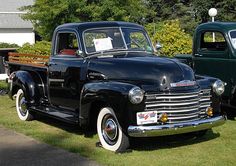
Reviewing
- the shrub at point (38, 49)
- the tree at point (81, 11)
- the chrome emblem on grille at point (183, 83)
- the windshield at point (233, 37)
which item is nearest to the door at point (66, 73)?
the chrome emblem on grille at point (183, 83)

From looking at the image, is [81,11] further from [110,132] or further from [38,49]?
[110,132]

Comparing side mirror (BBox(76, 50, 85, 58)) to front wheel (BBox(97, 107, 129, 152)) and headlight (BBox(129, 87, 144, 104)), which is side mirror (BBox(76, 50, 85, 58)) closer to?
front wheel (BBox(97, 107, 129, 152))

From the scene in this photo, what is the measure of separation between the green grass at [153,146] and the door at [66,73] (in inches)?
22.2

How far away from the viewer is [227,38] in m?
9.55

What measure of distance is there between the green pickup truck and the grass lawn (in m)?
0.73

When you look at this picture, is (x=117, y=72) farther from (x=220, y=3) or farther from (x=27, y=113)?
(x=220, y=3)

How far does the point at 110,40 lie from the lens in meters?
8.21

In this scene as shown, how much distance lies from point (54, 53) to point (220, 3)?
40.3m

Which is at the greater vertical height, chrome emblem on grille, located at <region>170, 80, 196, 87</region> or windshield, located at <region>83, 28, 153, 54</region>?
windshield, located at <region>83, 28, 153, 54</region>

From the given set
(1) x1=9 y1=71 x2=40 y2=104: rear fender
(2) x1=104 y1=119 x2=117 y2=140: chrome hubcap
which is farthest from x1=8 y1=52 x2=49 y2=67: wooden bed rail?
(2) x1=104 y1=119 x2=117 y2=140: chrome hubcap

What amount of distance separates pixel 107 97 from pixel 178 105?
1.02 metres

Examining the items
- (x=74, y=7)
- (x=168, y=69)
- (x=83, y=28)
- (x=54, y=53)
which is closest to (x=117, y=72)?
(x=168, y=69)

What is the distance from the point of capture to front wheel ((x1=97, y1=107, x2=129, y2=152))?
7.03 meters

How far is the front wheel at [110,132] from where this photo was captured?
23.1 ft
